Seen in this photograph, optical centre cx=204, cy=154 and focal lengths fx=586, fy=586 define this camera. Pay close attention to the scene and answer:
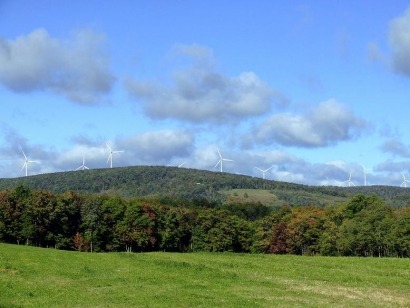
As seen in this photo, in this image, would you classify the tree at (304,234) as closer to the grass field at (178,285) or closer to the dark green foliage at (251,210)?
the dark green foliage at (251,210)

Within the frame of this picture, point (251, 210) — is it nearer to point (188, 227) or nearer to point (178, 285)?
point (188, 227)

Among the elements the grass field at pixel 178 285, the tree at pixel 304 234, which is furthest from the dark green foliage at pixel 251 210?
the grass field at pixel 178 285

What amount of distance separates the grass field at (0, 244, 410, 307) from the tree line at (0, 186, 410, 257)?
6126 centimetres

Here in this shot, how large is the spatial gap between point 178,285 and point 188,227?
9497 cm

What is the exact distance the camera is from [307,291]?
31203 mm

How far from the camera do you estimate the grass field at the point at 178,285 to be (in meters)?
26.2

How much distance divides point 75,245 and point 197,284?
267 ft

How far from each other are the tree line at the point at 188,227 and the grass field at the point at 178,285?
201 feet

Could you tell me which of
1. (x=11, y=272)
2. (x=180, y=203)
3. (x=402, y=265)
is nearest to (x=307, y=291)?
(x=11, y=272)

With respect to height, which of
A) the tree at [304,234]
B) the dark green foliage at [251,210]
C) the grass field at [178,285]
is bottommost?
the grass field at [178,285]

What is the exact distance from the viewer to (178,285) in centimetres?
3195

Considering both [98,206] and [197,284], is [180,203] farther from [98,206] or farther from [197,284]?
[197,284]

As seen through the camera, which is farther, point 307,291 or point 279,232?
point 279,232

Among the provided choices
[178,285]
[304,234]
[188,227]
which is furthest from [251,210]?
[178,285]
